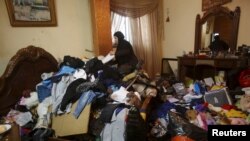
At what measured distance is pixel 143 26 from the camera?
13.6 feet

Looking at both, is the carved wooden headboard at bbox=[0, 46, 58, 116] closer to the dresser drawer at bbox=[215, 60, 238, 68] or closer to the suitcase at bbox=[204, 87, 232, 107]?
the suitcase at bbox=[204, 87, 232, 107]

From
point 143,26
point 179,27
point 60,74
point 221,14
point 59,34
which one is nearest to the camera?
point 60,74

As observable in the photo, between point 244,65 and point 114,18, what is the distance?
8.03 feet

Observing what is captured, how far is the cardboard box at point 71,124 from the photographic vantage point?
6.25ft

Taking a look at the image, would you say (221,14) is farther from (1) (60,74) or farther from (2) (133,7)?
(1) (60,74)

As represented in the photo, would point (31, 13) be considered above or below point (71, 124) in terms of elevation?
above

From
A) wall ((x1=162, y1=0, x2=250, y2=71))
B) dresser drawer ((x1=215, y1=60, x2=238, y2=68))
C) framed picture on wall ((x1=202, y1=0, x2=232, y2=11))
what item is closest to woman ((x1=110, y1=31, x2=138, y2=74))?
dresser drawer ((x1=215, y1=60, x2=238, y2=68))

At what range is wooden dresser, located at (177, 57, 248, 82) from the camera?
341 centimetres

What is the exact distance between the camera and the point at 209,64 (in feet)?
12.2

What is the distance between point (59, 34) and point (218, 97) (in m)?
2.33

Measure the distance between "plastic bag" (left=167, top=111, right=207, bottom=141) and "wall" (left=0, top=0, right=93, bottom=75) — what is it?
5.86ft

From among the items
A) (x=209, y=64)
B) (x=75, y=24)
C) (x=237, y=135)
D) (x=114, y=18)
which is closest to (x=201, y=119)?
(x=237, y=135)

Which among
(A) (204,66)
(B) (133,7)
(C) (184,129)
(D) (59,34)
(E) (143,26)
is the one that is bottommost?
(C) (184,129)

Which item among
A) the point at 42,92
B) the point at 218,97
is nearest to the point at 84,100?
the point at 42,92
